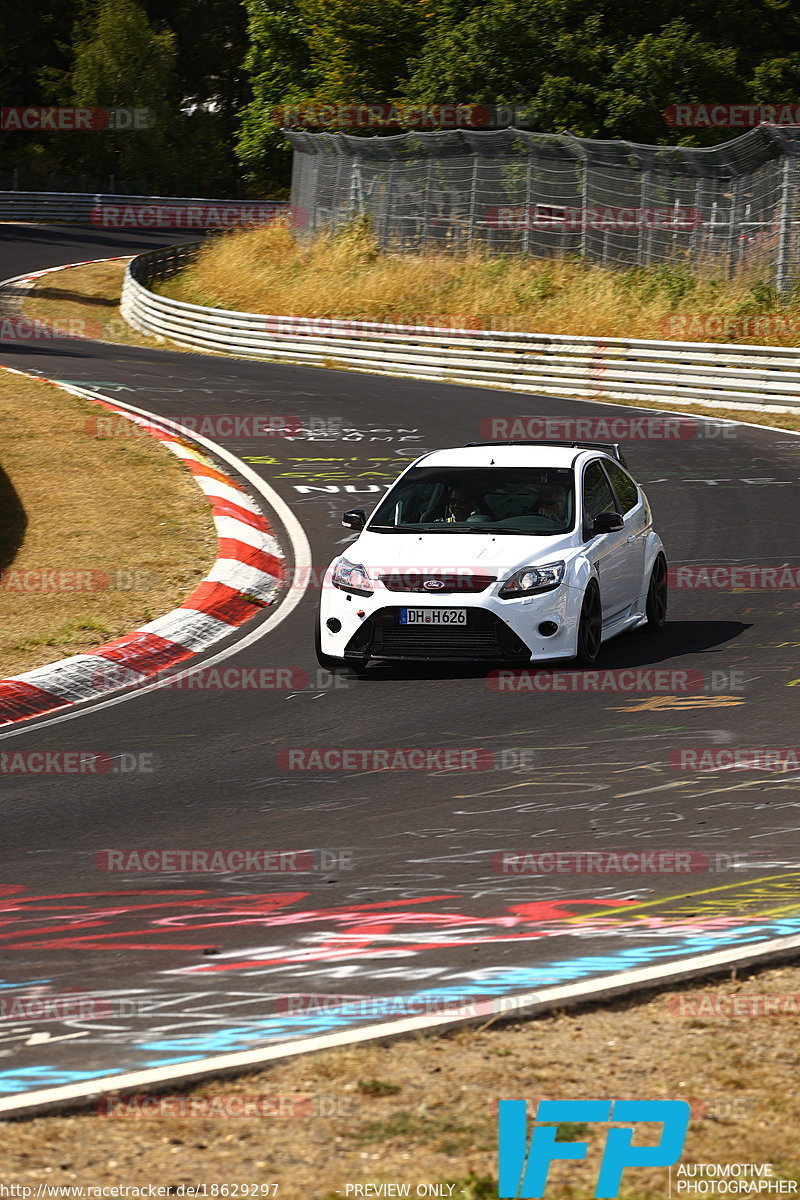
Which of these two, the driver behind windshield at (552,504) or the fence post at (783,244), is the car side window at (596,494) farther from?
the fence post at (783,244)

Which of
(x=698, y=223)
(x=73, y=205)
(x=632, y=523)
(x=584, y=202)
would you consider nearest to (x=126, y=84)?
(x=73, y=205)

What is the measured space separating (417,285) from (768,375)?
14.0 meters

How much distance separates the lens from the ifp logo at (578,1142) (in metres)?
3.83

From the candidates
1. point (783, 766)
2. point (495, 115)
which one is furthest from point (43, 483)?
point (495, 115)

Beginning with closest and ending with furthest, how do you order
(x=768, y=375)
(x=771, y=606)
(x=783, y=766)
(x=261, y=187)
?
(x=783, y=766)
(x=771, y=606)
(x=768, y=375)
(x=261, y=187)

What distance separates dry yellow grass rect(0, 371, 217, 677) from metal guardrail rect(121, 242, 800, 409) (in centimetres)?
924

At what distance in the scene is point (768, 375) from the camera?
2456 cm

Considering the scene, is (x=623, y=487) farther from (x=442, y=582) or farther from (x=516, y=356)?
(x=516, y=356)

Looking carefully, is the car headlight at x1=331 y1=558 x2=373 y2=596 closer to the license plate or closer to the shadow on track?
the license plate

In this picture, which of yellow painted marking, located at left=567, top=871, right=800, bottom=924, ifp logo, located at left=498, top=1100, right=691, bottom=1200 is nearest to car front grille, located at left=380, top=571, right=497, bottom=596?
yellow painted marking, located at left=567, top=871, right=800, bottom=924

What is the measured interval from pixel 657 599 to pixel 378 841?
18.2 feet

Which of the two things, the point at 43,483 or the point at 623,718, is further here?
the point at 43,483

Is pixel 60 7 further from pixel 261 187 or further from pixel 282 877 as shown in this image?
pixel 282 877

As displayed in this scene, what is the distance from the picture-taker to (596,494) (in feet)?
39.4
